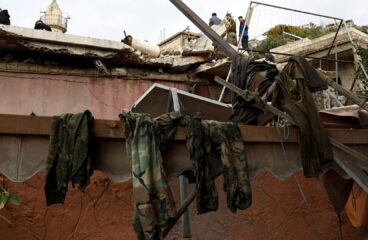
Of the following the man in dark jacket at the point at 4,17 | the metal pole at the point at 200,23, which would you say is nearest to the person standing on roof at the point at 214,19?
the man in dark jacket at the point at 4,17

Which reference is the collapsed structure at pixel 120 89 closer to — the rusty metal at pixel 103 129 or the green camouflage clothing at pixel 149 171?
the rusty metal at pixel 103 129

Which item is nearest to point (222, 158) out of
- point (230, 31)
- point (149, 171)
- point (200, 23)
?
point (149, 171)

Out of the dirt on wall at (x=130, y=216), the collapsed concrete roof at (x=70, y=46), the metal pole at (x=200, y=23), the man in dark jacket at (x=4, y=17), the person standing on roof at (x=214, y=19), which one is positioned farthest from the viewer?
the person standing on roof at (x=214, y=19)

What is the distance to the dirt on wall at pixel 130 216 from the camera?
5844 millimetres

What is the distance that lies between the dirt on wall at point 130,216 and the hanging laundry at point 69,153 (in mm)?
2917

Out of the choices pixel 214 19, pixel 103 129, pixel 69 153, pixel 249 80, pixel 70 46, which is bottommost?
pixel 69 153

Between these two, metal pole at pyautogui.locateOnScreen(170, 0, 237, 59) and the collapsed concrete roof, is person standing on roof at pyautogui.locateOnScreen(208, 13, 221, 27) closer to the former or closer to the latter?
the collapsed concrete roof

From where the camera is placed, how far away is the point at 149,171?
308 centimetres

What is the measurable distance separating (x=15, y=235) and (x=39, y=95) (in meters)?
2.63

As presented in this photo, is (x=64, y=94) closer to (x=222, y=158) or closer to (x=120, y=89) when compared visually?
(x=120, y=89)

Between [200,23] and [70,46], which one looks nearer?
[200,23]

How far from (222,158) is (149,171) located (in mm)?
628

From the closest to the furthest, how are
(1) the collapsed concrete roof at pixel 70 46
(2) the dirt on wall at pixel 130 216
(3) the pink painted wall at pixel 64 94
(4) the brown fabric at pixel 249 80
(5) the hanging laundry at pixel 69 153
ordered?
(5) the hanging laundry at pixel 69 153
(4) the brown fabric at pixel 249 80
(2) the dirt on wall at pixel 130 216
(1) the collapsed concrete roof at pixel 70 46
(3) the pink painted wall at pixel 64 94

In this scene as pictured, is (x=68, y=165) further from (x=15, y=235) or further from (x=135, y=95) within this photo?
(x=135, y=95)
